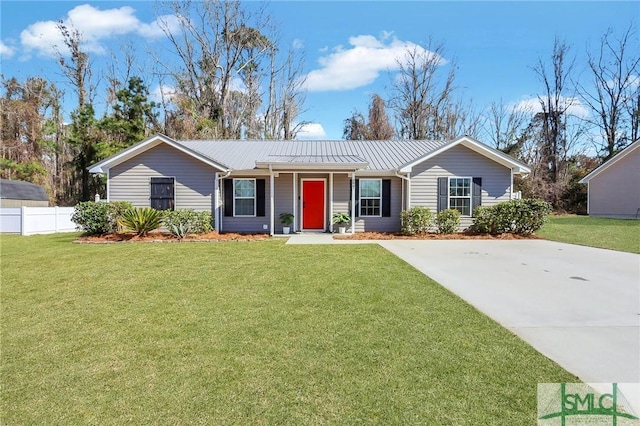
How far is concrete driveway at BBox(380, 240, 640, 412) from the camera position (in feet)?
10.4

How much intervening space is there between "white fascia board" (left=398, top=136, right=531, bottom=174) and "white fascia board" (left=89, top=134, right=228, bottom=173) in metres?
7.43

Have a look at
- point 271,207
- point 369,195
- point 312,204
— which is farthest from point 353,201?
point 271,207

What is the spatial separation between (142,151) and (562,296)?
13887 mm

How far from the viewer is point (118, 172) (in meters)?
13.1

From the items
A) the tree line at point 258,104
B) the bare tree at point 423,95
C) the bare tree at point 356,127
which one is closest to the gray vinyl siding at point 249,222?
the tree line at point 258,104

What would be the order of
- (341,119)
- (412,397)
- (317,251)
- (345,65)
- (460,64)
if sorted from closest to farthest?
1. (412,397)
2. (317,251)
3. (345,65)
4. (460,64)
5. (341,119)

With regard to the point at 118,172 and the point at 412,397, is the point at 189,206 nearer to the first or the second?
the point at 118,172

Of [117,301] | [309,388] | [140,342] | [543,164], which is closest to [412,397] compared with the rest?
[309,388]

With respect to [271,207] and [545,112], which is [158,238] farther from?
[545,112]

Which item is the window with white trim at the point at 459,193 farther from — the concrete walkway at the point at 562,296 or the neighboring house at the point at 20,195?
the neighboring house at the point at 20,195

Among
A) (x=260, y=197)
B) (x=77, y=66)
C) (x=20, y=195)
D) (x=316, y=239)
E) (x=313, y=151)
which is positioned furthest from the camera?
(x=77, y=66)

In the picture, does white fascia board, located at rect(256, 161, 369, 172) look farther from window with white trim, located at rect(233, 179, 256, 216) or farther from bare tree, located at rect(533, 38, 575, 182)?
bare tree, located at rect(533, 38, 575, 182)

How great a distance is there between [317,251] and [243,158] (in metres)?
7.57

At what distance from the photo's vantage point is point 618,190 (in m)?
21.5
